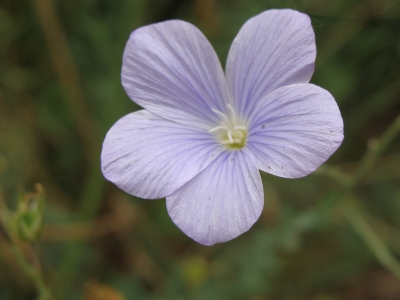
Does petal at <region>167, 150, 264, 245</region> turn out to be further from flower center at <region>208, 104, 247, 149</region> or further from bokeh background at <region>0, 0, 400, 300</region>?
bokeh background at <region>0, 0, 400, 300</region>

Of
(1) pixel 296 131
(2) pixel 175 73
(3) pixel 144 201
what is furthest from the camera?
(3) pixel 144 201

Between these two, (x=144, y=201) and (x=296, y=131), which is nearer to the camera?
(x=296, y=131)

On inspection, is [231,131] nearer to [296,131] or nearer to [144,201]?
[296,131]

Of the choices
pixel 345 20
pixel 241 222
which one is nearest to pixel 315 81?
pixel 345 20

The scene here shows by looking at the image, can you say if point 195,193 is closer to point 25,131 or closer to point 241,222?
point 241,222

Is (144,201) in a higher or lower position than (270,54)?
lower

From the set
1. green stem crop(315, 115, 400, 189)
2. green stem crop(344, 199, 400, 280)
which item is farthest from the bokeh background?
green stem crop(315, 115, 400, 189)

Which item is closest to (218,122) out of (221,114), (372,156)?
(221,114)

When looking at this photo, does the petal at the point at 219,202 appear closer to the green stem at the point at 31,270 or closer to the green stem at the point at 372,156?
the green stem at the point at 372,156
